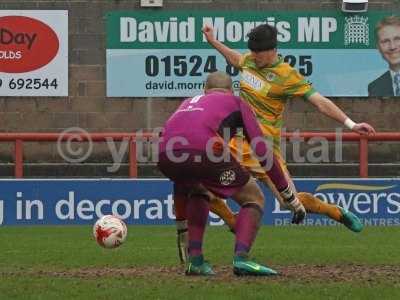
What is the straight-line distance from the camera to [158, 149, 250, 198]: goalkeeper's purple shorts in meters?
7.72

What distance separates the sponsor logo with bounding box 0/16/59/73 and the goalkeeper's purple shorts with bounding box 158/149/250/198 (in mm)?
12311

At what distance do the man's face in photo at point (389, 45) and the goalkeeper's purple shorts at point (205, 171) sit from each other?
12.6 m

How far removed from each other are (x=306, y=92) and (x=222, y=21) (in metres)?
11.4

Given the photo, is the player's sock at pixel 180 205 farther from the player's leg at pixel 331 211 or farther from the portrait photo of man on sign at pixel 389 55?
the portrait photo of man on sign at pixel 389 55

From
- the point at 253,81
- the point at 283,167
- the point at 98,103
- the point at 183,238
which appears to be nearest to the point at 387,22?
the point at 98,103

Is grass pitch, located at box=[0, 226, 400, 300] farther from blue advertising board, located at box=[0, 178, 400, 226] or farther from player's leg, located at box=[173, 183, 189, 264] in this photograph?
blue advertising board, located at box=[0, 178, 400, 226]

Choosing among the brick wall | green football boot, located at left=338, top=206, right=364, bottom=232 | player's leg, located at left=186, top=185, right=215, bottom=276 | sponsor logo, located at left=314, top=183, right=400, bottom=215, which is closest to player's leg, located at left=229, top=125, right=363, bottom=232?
green football boot, located at left=338, top=206, right=364, bottom=232

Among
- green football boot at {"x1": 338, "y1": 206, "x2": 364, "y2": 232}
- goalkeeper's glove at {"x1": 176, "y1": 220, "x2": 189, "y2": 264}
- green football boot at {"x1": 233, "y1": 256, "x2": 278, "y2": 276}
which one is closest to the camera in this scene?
green football boot at {"x1": 233, "y1": 256, "x2": 278, "y2": 276}

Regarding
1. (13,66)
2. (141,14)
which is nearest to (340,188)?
(141,14)

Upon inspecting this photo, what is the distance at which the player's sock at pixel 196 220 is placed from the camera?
26.3ft

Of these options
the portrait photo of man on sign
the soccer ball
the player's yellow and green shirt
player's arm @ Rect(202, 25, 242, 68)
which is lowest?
the soccer ball

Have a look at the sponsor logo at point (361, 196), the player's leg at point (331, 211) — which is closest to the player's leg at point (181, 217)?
the player's leg at point (331, 211)

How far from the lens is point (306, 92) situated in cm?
862

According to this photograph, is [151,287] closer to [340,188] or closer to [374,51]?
[340,188]
